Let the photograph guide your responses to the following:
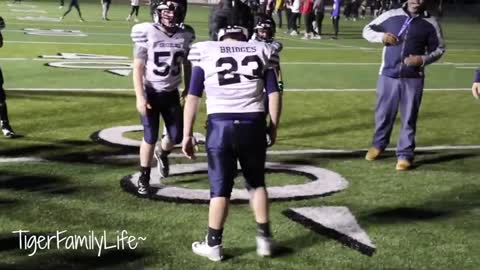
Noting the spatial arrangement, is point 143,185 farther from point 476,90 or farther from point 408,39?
point 408,39

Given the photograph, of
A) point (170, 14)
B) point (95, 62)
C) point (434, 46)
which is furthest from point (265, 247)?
point (95, 62)

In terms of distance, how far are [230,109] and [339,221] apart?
1550 mm

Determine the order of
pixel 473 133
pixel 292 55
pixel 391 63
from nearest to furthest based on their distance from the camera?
pixel 391 63, pixel 473 133, pixel 292 55

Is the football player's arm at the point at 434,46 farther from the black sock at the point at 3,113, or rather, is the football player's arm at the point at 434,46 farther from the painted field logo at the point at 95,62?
the painted field logo at the point at 95,62

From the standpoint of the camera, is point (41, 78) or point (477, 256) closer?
point (477, 256)

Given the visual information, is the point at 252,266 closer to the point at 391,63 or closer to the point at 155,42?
the point at 155,42

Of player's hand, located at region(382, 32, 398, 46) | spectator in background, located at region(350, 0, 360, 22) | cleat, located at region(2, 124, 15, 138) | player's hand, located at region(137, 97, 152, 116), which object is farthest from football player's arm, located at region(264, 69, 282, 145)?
spectator in background, located at region(350, 0, 360, 22)

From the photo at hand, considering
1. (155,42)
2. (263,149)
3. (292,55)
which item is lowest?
(292,55)

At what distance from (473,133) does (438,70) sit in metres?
7.84

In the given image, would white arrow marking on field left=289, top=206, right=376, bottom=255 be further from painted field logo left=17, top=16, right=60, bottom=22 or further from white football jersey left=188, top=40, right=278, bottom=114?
painted field logo left=17, top=16, right=60, bottom=22

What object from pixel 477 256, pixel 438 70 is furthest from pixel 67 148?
pixel 438 70

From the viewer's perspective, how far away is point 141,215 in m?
6.04

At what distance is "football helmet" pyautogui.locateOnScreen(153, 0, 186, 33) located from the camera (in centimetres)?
645

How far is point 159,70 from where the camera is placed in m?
6.70
